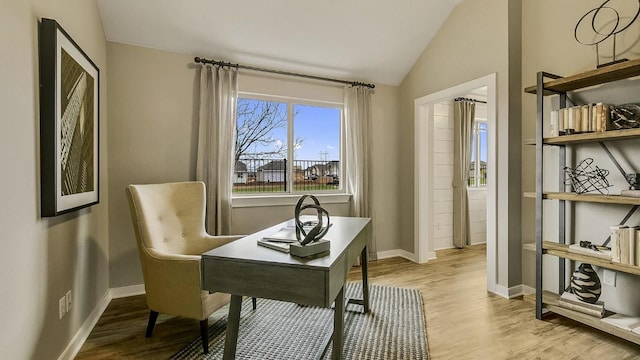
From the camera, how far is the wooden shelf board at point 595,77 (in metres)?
1.99

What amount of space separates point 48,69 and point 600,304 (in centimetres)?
390

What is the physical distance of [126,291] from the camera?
292 centimetres

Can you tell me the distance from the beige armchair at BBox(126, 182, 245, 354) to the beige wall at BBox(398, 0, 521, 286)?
2.57 m

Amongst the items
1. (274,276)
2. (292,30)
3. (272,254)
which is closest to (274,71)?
(292,30)

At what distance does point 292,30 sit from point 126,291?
3.08m

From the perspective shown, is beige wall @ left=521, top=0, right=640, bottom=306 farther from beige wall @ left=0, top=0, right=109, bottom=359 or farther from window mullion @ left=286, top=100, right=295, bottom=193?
beige wall @ left=0, top=0, right=109, bottom=359

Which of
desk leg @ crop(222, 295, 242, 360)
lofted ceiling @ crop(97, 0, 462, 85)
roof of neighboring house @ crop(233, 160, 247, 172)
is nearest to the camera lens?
desk leg @ crop(222, 295, 242, 360)

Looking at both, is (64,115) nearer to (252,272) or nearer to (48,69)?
(48,69)

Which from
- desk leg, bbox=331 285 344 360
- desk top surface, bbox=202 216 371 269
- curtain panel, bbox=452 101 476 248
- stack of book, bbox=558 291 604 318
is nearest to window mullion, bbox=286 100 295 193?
desk top surface, bbox=202 216 371 269

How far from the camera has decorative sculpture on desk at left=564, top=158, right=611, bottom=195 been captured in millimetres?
2354

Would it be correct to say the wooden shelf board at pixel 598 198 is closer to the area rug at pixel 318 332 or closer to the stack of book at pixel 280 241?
the area rug at pixel 318 332

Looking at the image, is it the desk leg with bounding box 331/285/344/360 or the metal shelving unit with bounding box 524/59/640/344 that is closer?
the desk leg with bounding box 331/285/344/360

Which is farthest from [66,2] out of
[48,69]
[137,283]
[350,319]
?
[350,319]

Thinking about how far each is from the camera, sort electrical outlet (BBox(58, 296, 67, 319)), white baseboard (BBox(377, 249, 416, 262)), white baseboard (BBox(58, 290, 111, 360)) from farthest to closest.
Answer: white baseboard (BBox(377, 249, 416, 262)), white baseboard (BBox(58, 290, 111, 360)), electrical outlet (BBox(58, 296, 67, 319))
